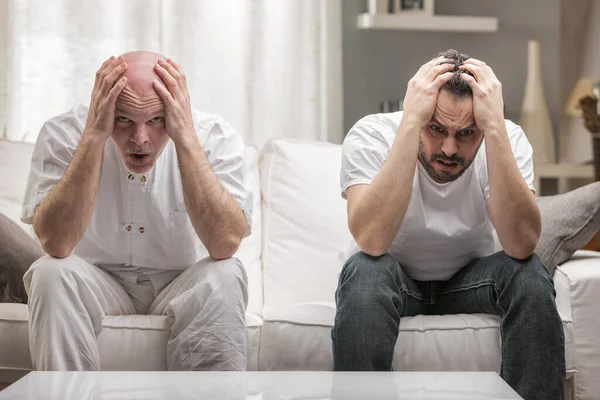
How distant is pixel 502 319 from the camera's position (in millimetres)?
2012

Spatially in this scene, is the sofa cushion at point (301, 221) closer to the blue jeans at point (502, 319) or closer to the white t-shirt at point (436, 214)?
the white t-shirt at point (436, 214)

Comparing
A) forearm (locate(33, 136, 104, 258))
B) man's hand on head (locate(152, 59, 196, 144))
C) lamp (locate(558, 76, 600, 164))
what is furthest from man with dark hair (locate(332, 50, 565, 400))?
lamp (locate(558, 76, 600, 164))

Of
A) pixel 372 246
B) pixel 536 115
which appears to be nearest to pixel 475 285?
pixel 372 246

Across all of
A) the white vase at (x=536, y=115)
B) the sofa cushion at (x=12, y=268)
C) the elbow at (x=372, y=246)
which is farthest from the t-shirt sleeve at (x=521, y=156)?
the white vase at (x=536, y=115)

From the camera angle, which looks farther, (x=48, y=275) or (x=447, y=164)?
(x=447, y=164)

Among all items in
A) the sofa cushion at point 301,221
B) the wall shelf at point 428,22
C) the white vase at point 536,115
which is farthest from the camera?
the white vase at point 536,115

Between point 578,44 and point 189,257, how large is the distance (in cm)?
294

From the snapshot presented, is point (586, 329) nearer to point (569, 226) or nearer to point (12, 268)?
point (569, 226)

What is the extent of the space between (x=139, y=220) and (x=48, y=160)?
27cm

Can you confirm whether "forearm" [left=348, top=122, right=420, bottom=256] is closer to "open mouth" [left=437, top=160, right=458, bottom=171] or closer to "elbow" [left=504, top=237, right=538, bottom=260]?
"open mouth" [left=437, top=160, right=458, bottom=171]

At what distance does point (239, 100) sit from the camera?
135 inches

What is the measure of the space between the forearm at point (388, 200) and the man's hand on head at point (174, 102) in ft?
1.53

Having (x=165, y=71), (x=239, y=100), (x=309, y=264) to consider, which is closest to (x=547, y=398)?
(x=309, y=264)

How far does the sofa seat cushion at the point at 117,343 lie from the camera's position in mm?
2041
